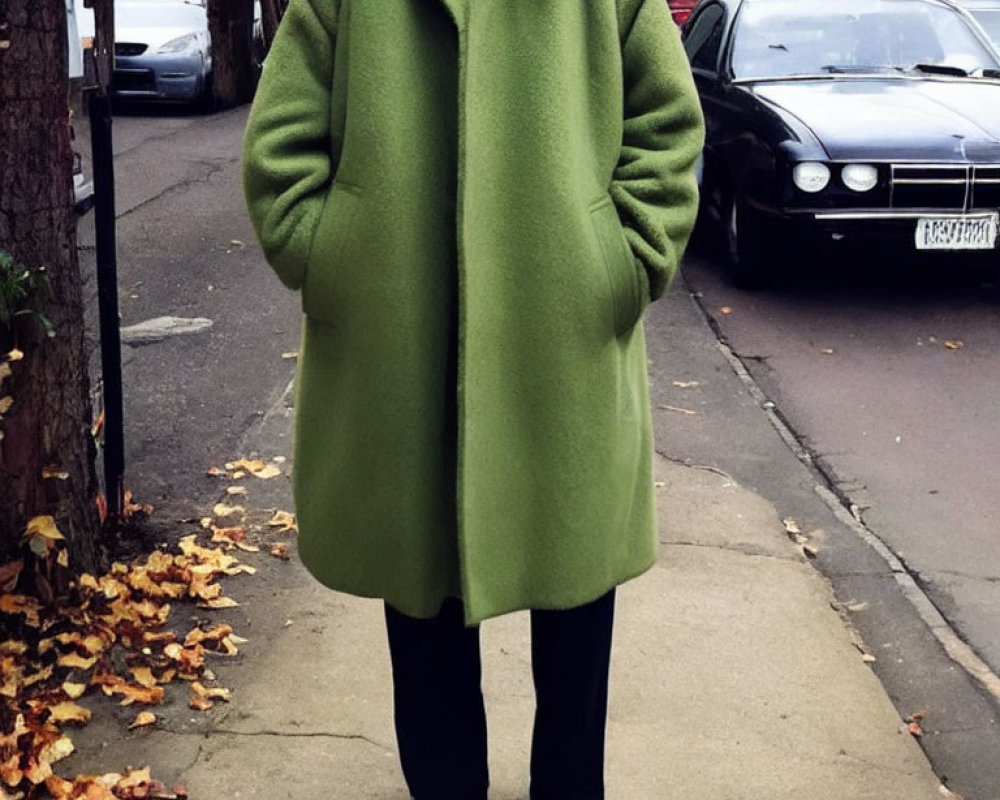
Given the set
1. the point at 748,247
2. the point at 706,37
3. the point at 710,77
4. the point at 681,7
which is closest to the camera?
the point at 748,247

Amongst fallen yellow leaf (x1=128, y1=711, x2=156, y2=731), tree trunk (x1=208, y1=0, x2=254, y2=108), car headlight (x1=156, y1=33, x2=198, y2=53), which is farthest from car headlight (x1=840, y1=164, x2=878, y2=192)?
tree trunk (x1=208, y1=0, x2=254, y2=108)

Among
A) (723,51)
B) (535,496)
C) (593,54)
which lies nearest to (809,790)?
(535,496)

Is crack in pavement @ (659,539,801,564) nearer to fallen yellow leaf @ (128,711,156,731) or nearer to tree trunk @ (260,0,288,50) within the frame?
fallen yellow leaf @ (128,711,156,731)

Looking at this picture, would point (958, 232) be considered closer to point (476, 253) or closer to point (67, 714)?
point (67, 714)

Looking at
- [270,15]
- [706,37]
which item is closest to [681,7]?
[270,15]

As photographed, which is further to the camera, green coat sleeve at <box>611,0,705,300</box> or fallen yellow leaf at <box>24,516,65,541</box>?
fallen yellow leaf at <box>24,516,65,541</box>

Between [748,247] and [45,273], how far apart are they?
5.23m

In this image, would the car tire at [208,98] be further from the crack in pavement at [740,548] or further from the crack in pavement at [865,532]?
the crack in pavement at [740,548]

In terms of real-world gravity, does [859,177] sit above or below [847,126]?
below

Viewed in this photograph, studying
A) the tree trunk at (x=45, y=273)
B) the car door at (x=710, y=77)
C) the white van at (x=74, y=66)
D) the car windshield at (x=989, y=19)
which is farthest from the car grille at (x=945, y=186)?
the car windshield at (x=989, y=19)

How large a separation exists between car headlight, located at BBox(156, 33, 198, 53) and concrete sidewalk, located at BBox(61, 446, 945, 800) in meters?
14.2

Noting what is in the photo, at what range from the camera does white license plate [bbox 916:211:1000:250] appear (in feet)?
25.6

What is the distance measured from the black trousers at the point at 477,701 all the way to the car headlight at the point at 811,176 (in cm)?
535

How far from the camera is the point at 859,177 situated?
7.77 metres
